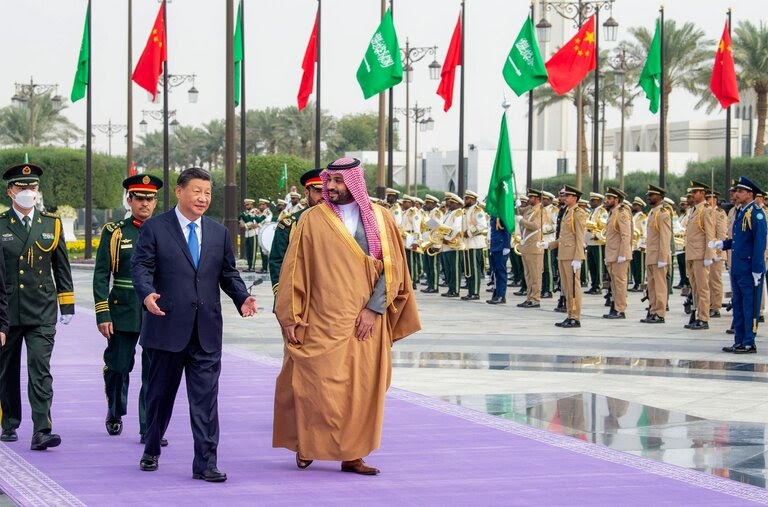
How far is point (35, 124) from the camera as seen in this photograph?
244 feet

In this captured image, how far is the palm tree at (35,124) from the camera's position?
Result: 73.9 m

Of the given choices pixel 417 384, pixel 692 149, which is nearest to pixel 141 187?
pixel 417 384

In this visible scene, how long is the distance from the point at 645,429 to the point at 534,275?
513 inches

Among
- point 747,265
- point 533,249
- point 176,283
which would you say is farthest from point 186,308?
point 533,249

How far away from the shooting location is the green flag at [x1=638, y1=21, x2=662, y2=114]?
32344mm

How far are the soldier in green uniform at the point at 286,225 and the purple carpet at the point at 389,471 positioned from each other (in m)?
1.17

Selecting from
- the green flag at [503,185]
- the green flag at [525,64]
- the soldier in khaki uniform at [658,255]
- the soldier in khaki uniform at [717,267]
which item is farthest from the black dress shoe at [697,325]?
the green flag at [525,64]

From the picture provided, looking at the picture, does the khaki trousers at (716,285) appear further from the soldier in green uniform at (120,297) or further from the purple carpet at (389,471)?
the soldier in green uniform at (120,297)

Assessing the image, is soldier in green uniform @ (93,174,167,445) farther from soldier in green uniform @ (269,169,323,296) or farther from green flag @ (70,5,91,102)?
green flag @ (70,5,91,102)

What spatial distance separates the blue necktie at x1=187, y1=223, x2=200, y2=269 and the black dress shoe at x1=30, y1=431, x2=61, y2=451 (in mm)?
1736

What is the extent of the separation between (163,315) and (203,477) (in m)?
0.97

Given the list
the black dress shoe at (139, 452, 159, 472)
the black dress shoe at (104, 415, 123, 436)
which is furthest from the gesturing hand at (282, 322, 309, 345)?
the black dress shoe at (104, 415, 123, 436)

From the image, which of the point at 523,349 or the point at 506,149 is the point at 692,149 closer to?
the point at 506,149

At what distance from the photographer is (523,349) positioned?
15.5 meters
